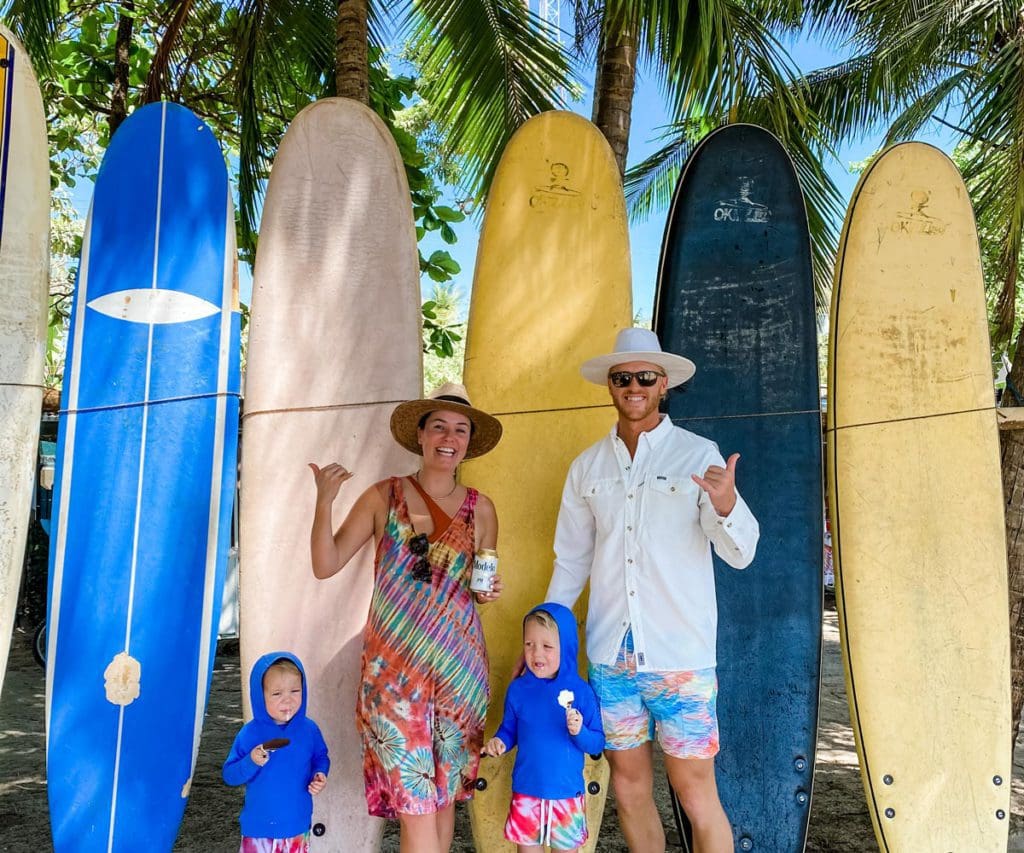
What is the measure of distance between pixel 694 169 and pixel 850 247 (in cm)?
61

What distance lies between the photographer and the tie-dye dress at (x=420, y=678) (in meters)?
2.07

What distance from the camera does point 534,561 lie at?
2781mm

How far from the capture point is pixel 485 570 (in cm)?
199

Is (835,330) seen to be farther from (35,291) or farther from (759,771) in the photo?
(35,291)

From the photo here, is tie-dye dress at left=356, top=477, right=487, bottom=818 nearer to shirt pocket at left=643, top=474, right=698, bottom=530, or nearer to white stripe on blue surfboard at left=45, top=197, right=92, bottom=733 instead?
shirt pocket at left=643, top=474, right=698, bottom=530

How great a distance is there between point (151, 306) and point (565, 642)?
1.77 meters

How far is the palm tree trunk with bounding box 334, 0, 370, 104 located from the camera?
3.63m

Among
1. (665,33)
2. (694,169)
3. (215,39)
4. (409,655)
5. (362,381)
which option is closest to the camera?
(409,655)

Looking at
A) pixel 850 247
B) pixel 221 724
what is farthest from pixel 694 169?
pixel 221 724

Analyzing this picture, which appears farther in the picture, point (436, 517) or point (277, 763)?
point (436, 517)

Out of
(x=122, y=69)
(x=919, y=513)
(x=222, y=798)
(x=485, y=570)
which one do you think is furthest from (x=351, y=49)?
(x=222, y=798)

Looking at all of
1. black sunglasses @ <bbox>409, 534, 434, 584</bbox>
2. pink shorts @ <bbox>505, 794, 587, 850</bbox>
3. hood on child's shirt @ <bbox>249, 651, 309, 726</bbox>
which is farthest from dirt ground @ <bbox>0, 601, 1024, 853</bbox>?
black sunglasses @ <bbox>409, 534, 434, 584</bbox>

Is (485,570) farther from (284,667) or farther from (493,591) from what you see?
(284,667)

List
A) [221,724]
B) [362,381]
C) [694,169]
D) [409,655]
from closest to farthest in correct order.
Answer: [409,655], [362,381], [694,169], [221,724]
